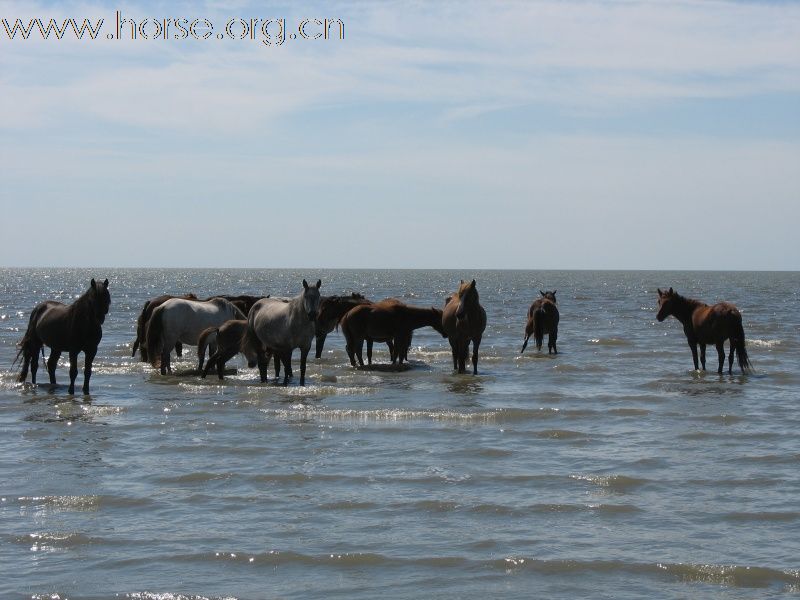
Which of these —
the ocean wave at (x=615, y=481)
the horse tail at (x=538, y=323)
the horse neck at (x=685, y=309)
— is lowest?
the ocean wave at (x=615, y=481)

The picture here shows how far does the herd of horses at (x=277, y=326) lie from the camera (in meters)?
16.5

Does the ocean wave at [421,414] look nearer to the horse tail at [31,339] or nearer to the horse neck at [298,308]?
the horse neck at [298,308]

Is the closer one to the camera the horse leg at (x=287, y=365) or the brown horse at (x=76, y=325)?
the brown horse at (x=76, y=325)

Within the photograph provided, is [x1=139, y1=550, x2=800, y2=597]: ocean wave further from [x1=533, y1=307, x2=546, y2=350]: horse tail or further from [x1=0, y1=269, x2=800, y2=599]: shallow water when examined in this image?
[x1=533, y1=307, x2=546, y2=350]: horse tail

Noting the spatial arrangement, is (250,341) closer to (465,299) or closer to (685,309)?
(465,299)

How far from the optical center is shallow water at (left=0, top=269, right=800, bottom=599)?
7.36 meters

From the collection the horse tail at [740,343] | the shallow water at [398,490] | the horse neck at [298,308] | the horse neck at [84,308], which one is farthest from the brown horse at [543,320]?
the horse neck at [84,308]

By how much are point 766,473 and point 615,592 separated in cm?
414

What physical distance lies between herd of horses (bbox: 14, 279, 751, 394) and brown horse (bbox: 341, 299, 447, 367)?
0.8 inches

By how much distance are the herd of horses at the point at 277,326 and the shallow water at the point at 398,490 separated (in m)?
0.69

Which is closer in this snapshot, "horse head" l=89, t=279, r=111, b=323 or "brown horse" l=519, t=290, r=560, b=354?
"horse head" l=89, t=279, r=111, b=323

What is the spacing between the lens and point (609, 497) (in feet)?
31.2

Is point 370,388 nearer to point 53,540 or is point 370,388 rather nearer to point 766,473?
point 766,473

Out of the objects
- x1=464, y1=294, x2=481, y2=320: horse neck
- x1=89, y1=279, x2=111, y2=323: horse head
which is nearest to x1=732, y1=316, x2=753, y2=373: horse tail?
x1=464, y1=294, x2=481, y2=320: horse neck
